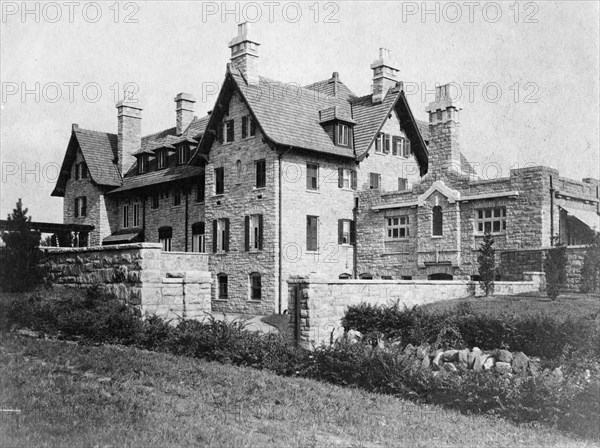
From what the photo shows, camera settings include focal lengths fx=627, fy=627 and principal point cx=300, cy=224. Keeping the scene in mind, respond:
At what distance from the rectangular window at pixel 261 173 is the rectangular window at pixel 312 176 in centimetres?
229

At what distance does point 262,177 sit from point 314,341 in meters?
17.8

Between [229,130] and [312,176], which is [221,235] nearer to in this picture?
[229,130]

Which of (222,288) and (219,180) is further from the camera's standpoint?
(219,180)

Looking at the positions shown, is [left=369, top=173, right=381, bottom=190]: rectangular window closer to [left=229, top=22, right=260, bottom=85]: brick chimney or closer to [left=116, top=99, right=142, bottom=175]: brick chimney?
[left=229, top=22, right=260, bottom=85]: brick chimney

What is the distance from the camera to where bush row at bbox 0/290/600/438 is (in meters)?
9.74

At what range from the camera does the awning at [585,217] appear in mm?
27750

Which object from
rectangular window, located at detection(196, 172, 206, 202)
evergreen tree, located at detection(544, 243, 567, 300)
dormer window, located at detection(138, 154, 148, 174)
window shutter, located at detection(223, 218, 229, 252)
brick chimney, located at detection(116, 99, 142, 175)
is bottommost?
evergreen tree, located at detection(544, 243, 567, 300)

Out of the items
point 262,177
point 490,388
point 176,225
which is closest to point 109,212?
point 176,225

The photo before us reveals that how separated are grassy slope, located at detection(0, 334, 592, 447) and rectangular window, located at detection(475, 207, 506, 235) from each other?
1906cm

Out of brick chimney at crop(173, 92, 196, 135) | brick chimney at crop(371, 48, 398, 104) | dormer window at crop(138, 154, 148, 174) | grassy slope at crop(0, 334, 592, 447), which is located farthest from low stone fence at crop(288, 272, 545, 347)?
dormer window at crop(138, 154, 148, 174)

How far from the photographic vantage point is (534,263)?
26672 millimetres

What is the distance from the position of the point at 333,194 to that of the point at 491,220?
8728mm

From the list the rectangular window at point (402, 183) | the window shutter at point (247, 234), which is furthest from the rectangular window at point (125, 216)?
the rectangular window at point (402, 183)

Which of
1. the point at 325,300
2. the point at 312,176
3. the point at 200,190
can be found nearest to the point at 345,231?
the point at 312,176
